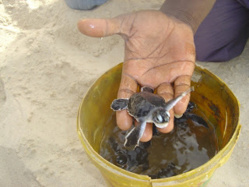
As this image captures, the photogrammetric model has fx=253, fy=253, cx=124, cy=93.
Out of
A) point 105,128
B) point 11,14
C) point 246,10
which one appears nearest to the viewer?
point 105,128

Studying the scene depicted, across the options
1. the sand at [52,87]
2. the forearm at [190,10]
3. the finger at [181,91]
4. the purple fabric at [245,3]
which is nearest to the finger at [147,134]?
the finger at [181,91]

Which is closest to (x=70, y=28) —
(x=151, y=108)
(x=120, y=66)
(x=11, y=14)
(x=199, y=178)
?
(x=11, y=14)

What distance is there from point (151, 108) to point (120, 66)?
38 cm

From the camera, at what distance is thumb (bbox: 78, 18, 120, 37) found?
1.03 metres

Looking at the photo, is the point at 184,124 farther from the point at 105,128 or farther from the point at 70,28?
the point at 70,28

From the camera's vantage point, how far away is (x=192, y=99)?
147 centimetres

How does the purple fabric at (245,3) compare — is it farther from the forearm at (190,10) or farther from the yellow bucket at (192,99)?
the yellow bucket at (192,99)

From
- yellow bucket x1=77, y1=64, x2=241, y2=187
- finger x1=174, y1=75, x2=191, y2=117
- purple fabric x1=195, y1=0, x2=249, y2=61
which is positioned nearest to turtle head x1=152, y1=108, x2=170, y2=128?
finger x1=174, y1=75, x2=191, y2=117

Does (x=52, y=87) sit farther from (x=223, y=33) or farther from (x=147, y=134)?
(x=223, y=33)

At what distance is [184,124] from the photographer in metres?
1.44

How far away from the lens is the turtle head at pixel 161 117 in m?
1.00

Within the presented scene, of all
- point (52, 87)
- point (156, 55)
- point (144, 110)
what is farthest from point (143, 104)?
point (52, 87)

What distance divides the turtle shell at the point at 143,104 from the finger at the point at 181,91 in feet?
0.27

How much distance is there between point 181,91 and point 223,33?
3.08 ft
